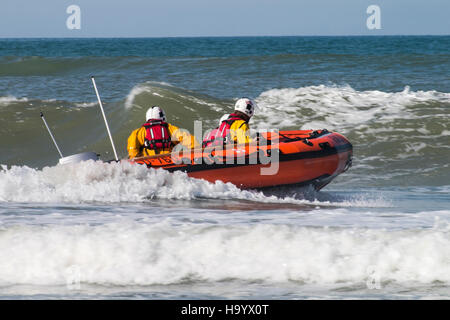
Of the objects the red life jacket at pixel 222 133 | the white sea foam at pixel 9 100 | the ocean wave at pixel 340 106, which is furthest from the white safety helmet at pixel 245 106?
the white sea foam at pixel 9 100

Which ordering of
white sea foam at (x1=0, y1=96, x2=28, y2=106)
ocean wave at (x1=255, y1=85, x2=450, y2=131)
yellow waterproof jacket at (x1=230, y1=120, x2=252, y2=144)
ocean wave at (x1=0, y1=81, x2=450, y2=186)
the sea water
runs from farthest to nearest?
white sea foam at (x1=0, y1=96, x2=28, y2=106), ocean wave at (x1=255, y1=85, x2=450, y2=131), ocean wave at (x1=0, y1=81, x2=450, y2=186), yellow waterproof jacket at (x1=230, y1=120, x2=252, y2=144), the sea water

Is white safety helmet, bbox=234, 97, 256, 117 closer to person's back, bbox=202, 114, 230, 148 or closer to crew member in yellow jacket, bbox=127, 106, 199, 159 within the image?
person's back, bbox=202, 114, 230, 148

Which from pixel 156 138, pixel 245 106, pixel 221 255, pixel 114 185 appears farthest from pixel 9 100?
pixel 221 255

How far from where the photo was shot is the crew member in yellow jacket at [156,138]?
8219 millimetres

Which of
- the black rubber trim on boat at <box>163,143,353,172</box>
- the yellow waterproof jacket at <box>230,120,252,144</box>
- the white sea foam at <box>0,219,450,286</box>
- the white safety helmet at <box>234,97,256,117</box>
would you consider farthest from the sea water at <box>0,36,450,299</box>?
the white safety helmet at <box>234,97,256,117</box>

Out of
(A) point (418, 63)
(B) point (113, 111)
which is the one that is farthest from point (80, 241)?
(A) point (418, 63)

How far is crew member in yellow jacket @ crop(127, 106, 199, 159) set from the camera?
27.0 feet

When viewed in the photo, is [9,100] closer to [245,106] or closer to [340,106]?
[340,106]

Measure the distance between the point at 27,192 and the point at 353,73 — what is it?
15.7m

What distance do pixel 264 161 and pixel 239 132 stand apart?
42 cm

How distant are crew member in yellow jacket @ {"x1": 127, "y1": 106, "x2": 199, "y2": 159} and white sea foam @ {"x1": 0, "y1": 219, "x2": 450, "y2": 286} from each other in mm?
2447

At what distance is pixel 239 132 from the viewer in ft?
26.3

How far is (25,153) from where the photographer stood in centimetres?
1370
